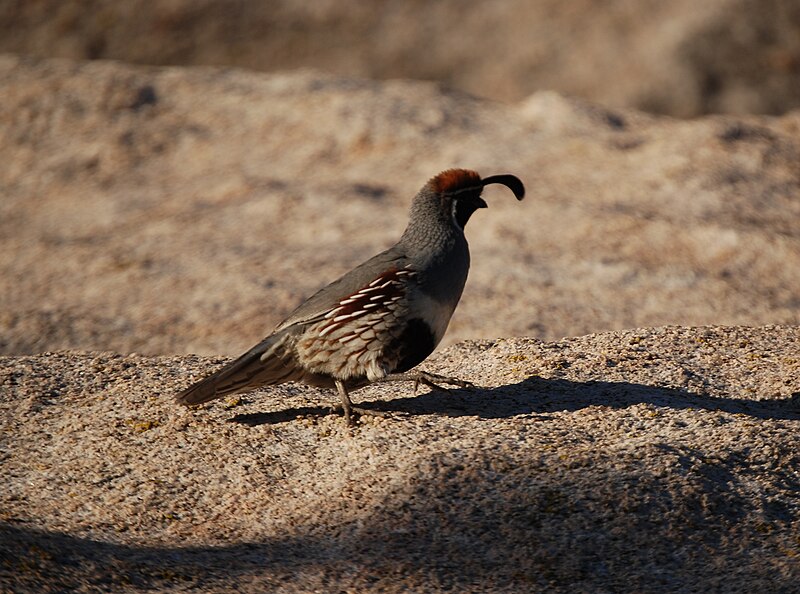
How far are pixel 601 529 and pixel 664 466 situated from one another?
48 centimetres

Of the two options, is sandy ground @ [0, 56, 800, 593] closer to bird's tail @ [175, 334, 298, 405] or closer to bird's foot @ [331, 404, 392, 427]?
bird's foot @ [331, 404, 392, 427]

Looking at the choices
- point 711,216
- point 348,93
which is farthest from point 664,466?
point 348,93

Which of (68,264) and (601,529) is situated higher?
(68,264)

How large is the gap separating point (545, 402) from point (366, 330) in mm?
921

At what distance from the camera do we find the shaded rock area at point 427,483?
12.7 feet

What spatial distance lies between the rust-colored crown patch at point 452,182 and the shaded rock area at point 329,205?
2498 millimetres

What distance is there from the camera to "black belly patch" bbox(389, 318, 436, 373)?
16.0ft

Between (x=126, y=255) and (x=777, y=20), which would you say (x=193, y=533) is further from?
(x=777, y=20)

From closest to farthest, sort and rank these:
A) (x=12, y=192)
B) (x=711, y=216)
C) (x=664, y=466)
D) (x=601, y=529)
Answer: (x=601, y=529)
(x=664, y=466)
(x=711, y=216)
(x=12, y=192)

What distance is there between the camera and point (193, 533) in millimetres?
4219

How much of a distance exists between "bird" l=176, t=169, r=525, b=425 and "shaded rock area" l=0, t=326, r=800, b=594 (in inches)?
8.3

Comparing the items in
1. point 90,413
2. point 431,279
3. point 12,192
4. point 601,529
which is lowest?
point 601,529

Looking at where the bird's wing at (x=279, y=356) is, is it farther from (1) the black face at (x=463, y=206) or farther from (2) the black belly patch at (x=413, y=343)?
(1) the black face at (x=463, y=206)

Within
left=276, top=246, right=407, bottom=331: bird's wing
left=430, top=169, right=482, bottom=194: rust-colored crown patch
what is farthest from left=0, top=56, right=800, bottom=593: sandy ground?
left=430, top=169, right=482, bottom=194: rust-colored crown patch
